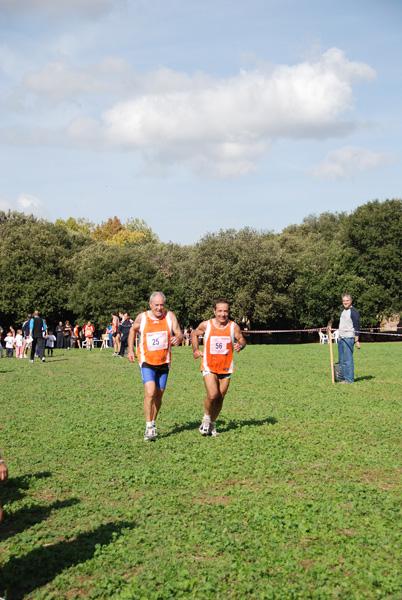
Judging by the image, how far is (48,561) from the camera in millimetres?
4906

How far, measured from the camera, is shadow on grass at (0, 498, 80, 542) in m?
5.66

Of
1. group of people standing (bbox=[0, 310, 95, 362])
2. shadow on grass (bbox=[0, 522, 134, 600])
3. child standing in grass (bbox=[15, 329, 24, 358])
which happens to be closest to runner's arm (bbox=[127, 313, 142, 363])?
shadow on grass (bbox=[0, 522, 134, 600])

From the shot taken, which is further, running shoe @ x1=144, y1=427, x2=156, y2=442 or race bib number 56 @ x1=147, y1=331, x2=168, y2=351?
race bib number 56 @ x1=147, y1=331, x2=168, y2=351

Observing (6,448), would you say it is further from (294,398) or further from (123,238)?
(123,238)

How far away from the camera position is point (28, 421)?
37.3 feet

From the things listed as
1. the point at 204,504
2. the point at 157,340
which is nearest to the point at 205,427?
the point at 157,340

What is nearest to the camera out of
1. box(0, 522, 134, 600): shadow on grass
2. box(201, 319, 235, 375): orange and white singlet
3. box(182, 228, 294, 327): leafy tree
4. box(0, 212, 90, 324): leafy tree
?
box(0, 522, 134, 600): shadow on grass

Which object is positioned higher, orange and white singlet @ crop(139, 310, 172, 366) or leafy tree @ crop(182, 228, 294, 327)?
leafy tree @ crop(182, 228, 294, 327)

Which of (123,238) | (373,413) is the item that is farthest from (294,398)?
(123,238)

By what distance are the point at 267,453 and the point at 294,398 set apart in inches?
219

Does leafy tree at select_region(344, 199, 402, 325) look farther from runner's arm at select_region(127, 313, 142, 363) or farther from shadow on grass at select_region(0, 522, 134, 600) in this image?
shadow on grass at select_region(0, 522, 134, 600)

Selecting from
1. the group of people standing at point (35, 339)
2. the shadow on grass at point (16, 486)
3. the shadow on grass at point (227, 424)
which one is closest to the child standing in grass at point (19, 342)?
the group of people standing at point (35, 339)

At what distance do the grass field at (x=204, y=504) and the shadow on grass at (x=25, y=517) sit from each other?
2cm

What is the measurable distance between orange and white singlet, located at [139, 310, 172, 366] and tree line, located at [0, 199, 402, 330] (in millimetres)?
47561
